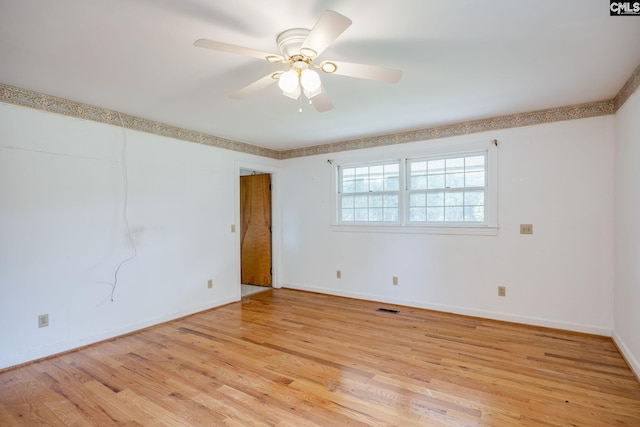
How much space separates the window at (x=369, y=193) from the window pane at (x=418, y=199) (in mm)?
193

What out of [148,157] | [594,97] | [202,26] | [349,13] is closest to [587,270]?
[594,97]

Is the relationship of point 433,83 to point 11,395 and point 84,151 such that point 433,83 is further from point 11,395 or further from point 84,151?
point 11,395

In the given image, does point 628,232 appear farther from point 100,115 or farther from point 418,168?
point 100,115

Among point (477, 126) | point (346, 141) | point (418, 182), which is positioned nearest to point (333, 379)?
point (418, 182)

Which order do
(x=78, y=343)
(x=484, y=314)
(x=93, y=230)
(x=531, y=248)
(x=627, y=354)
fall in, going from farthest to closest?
(x=484, y=314) < (x=531, y=248) < (x=93, y=230) < (x=78, y=343) < (x=627, y=354)

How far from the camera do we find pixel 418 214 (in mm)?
4191

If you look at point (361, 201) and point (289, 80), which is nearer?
point (289, 80)

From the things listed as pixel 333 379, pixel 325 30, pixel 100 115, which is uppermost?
pixel 100 115

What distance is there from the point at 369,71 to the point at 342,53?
41 centimetres

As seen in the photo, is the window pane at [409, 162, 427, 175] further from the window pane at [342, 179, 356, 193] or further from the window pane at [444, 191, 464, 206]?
the window pane at [342, 179, 356, 193]

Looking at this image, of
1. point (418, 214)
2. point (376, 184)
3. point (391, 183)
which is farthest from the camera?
point (376, 184)

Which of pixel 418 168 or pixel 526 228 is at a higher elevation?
pixel 418 168

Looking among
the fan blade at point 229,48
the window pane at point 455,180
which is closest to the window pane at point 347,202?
the window pane at point 455,180

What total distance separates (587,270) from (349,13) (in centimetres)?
339
